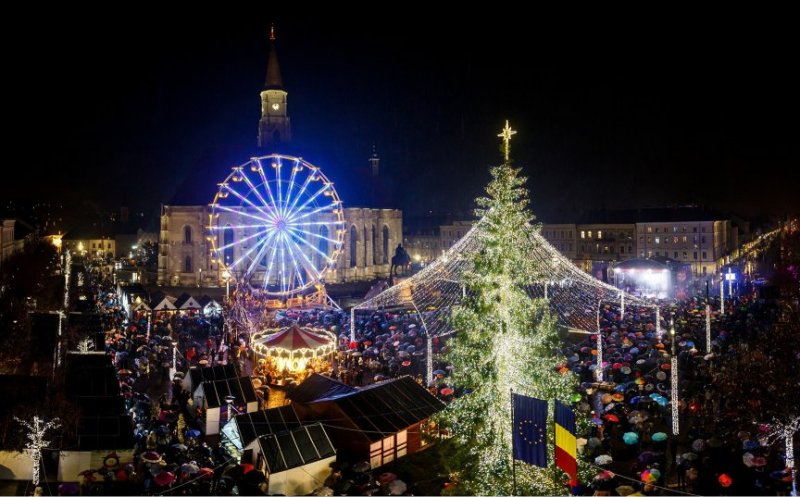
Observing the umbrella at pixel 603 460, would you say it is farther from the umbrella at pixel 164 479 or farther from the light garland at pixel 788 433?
the umbrella at pixel 164 479

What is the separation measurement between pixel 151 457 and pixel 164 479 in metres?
1.48

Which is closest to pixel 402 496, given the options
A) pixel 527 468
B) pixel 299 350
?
pixel 527 468

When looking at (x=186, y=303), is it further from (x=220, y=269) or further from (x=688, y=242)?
(x=688, y=242)

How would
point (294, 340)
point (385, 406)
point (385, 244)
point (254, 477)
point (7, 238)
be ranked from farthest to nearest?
point (385, 244) → point (7, 238) → point (294, 340) → point (385, 406) → point (254, 477)

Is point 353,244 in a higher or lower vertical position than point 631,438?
higher

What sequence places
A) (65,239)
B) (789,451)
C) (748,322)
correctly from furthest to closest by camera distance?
(65,239)
(748,322)
(789,451)

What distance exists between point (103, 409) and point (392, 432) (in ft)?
25.1

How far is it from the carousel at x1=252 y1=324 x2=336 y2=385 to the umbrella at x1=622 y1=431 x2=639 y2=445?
1312 centimetres

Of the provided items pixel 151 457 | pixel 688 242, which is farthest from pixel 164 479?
pixel 688 242

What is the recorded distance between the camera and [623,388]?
71.3ft

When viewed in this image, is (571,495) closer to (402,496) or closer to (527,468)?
(527,468)

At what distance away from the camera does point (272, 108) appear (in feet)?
220

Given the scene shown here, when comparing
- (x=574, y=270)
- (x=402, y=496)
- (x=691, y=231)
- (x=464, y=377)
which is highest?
(x=691, y=231)

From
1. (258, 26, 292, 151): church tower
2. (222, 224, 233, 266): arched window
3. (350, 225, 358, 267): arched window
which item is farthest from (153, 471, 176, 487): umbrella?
(258, 26, 292, 151): church tower
